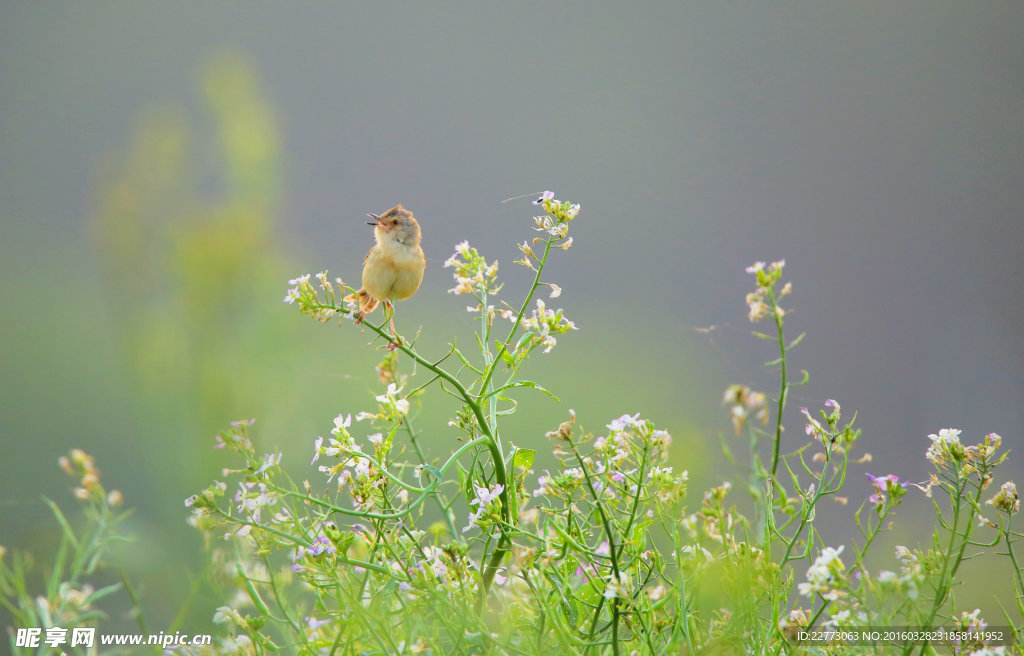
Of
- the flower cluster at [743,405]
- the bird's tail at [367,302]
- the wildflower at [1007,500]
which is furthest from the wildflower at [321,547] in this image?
the bird's tail at [367,302]

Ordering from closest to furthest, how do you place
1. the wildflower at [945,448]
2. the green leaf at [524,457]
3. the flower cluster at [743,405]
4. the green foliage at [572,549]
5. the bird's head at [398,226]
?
the flower cluster at [743,405] → the green foliage at [572,549] → the wildflower at [945,448] → the green leaf at [524,457] → the bird's head at [398,226]

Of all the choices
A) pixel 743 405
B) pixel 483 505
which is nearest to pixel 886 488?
pixel 743 405

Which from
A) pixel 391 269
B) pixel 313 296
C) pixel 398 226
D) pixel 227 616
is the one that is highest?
pixel 398 226

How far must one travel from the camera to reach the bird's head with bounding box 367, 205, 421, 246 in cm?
149

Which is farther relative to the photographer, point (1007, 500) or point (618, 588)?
point (1007, 500)

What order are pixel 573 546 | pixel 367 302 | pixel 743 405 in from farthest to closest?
1. pixel 367 302
2. pixel 573 546
3. pixel 743 405

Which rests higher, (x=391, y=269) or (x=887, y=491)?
(x=391, y=269)

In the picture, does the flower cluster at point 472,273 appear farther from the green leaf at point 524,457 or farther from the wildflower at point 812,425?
the wildflower at point 812,425

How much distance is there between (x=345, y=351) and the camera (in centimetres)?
138

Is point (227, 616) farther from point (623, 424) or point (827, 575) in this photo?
point (827, 575)

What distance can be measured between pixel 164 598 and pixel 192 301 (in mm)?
273

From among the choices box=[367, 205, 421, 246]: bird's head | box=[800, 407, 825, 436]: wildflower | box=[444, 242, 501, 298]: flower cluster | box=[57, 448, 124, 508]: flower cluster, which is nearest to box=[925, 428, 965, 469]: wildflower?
box=[800, 407, 825, 436]: wildflower

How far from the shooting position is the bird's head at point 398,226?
1493mm

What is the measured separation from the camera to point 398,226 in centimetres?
152
